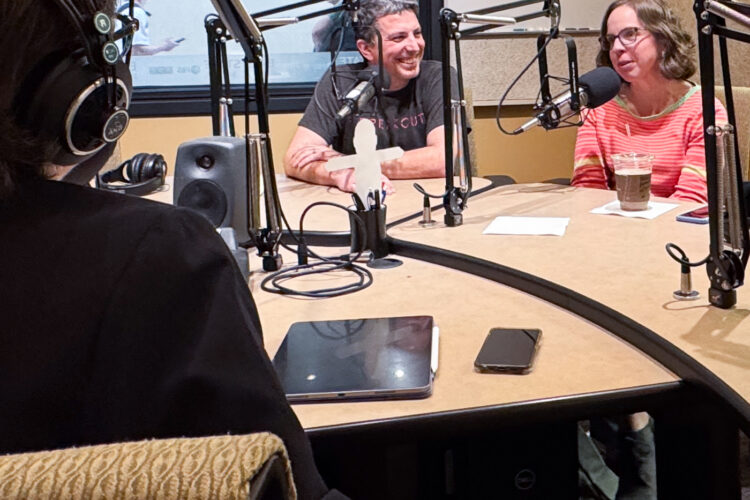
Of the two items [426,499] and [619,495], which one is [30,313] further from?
[619,495]

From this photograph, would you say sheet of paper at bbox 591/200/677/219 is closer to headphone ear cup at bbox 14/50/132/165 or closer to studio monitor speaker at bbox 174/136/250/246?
studio monitor speaker at bbox 174/136/250/246

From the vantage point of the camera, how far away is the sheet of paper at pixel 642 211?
1852 mm

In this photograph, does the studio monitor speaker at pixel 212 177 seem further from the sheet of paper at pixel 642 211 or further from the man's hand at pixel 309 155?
the man's hand at pixel 309 155

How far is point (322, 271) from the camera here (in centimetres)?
160

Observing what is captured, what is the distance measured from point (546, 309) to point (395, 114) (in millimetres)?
1566

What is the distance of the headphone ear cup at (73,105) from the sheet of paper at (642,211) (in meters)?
1.27

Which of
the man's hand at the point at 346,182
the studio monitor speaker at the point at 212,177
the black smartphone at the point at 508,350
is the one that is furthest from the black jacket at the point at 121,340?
the man's hand at the point at 346,182

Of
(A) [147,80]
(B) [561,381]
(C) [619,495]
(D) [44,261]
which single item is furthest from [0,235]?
(A) [147,80]

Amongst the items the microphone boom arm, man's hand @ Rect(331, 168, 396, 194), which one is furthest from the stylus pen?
A: man's hand @ Rect(331, 168, 396, 194)

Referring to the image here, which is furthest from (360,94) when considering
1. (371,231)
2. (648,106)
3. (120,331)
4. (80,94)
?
(120,331)

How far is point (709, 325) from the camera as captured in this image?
115cm

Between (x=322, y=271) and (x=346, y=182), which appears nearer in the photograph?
(x=322, y=271)

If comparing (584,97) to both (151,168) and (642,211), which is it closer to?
(642,211)

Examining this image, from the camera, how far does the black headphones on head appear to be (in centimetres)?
72
